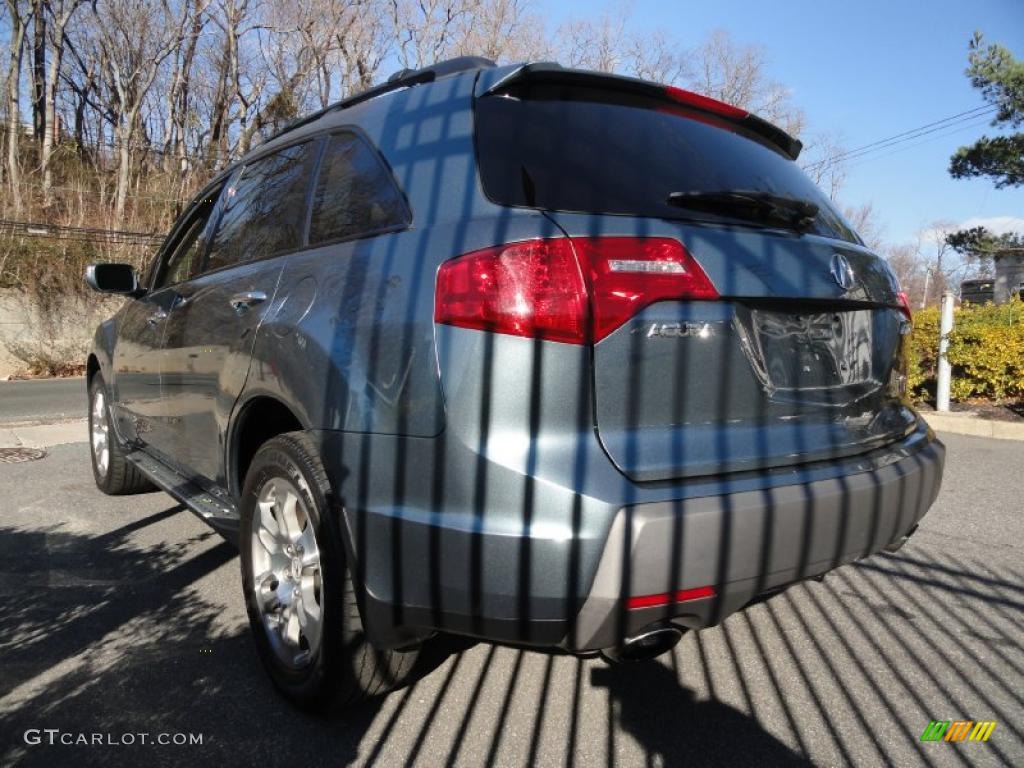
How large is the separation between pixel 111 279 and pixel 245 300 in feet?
6.35

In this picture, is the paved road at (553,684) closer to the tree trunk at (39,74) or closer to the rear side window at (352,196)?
the rear side window at (352,196)

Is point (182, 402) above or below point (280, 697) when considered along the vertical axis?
above

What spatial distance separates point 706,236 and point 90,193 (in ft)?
70.6

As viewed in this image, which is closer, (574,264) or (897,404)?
(574,264)

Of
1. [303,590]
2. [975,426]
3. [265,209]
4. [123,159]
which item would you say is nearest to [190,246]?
[265,209]

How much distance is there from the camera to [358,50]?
26.9 m

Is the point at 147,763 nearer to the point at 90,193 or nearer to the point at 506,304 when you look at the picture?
the point at 506,304

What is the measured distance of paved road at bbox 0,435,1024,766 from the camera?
7.09 ft

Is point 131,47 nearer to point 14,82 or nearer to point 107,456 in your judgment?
point 14,82

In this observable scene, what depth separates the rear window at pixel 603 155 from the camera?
6.48 feet

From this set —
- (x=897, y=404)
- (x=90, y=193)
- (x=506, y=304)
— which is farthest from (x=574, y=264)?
(x=90, y=193)

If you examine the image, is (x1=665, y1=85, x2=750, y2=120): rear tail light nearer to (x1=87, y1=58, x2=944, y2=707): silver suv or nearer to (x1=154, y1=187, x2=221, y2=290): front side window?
(x1=87, y1=58, x2=944, y2=707): silver suv

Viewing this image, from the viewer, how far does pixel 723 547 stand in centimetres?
176

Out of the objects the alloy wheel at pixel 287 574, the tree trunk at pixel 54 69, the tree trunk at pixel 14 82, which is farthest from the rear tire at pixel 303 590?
the tree trunk at pixel 54 69
